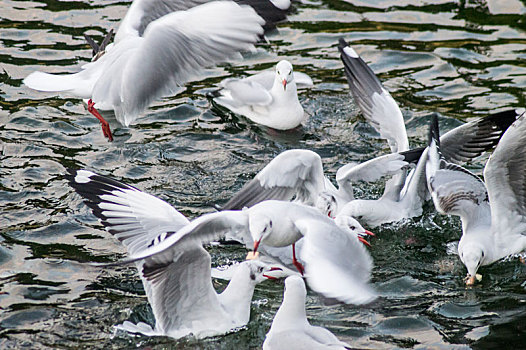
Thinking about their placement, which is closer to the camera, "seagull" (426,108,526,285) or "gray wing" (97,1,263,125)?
"seagull" (426,108,526,285)

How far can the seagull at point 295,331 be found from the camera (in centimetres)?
480

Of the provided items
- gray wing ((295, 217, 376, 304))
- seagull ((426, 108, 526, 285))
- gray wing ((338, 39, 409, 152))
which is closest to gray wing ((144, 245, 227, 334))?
gray wing ((295, 217, 376, 304))

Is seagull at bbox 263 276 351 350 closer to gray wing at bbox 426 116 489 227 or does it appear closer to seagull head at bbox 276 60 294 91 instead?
gray wing at bbox 426 116 489 227

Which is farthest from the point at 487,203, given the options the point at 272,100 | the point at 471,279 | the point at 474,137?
the point at 272,100

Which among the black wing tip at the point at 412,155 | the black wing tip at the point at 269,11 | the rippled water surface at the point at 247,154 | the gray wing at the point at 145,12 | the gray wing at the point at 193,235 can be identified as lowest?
the rippled water surface at the point at 247,154

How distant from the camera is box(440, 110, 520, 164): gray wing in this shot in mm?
7566

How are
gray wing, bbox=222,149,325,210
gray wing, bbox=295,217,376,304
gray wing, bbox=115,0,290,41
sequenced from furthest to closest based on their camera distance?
gray wing, bbox=115,0,290,41 → gray wing, bbox=222,149,325,210 → gray wing, bbox=295,217,376,304

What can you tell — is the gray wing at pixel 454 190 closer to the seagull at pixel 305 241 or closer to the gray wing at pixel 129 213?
the seagull at pixel 305 241

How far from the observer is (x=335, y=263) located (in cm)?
485

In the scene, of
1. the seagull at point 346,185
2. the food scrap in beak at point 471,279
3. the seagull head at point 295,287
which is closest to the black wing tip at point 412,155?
the seagull at point 346,185

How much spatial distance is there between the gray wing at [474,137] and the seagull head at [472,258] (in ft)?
5.27

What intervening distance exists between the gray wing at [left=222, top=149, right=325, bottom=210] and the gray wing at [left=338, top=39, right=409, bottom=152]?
108 centimetres

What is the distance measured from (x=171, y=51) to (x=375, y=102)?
8.03 feet

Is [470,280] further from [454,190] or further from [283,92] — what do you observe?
[283,92]
